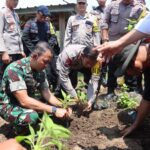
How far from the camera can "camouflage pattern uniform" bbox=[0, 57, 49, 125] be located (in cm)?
383

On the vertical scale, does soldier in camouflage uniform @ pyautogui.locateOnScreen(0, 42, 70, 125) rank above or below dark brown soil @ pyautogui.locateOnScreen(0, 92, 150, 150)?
above

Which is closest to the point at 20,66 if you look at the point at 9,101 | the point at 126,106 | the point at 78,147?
the point at 9,101

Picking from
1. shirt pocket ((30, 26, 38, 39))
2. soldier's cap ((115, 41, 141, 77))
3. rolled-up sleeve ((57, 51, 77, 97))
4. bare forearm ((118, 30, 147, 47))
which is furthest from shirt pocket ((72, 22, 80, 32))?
bare forearm ((118, 30, 147, 47))

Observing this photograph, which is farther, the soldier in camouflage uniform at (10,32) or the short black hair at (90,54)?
the soldier in camouflage uniform at (10,32)

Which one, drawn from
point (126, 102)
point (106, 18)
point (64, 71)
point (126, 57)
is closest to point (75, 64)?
point (64, 71)

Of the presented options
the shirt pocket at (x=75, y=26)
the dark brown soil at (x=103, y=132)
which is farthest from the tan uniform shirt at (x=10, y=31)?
the dark brown soil at (x=103, y=132)

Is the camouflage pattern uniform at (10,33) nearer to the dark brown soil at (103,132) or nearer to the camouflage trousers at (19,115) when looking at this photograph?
the dark brown soil at (103,132)

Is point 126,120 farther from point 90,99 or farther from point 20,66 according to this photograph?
point 20,66

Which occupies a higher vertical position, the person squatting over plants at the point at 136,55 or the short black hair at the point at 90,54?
the person squatting over plants at the point at 136,55

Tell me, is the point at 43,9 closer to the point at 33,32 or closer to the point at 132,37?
the point at 33,32

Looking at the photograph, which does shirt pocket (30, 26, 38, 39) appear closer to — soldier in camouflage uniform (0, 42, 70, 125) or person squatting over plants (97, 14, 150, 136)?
soldier in camouflage uniform (0, 42, 70, 125)

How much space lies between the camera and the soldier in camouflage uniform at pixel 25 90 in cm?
382

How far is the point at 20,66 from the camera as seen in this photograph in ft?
12.9

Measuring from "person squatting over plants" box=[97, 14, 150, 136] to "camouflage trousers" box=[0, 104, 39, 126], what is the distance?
99cm
